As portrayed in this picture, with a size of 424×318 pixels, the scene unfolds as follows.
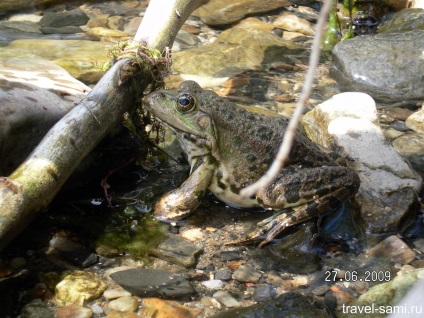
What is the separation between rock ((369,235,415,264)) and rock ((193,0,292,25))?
5.89m

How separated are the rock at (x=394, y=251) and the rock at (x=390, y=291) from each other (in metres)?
0.42

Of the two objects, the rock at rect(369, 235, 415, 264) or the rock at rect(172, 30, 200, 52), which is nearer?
the rock at rect(369, 235, 415, 264)

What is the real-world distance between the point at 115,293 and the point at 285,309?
1152 mm

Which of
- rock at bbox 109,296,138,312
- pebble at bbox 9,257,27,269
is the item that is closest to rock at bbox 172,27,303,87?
pebble at bbox 9,257,27,269

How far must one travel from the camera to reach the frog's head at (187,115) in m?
4.51

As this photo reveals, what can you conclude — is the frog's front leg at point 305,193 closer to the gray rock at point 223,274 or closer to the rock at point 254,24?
the gray rock at point 223,274

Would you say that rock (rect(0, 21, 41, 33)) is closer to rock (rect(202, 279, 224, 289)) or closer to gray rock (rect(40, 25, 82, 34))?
gray rock (rect(40, 25, 82, 34))

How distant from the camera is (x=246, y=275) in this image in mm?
4004

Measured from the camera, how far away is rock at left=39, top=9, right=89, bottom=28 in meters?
9.03

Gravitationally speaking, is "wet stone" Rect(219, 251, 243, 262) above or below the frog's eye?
below

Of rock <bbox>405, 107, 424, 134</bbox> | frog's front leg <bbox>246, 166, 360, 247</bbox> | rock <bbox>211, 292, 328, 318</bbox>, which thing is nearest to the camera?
rock <bbox>211, 292, 328, 318</bbox>

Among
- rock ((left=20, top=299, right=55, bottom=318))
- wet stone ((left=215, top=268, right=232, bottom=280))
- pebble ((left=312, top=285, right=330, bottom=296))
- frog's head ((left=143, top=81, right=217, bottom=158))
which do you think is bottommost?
pebble ((left=312, top=285, right=330, bottom=296))

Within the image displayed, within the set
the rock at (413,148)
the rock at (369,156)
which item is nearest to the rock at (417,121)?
the rock at (413,148)

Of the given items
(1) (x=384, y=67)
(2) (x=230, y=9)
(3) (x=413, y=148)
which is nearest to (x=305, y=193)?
(3) (x=413, y=148)
